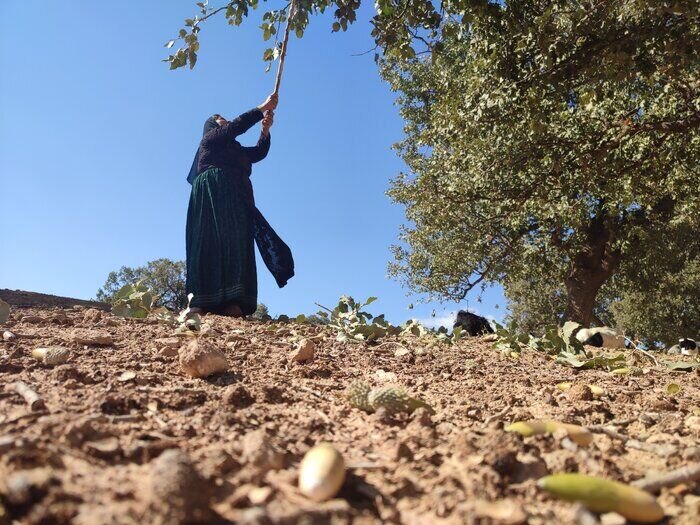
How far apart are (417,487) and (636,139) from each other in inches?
301

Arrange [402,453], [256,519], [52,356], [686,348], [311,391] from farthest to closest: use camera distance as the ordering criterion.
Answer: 1. [686,348]
2. [52,356]
3. [311,391]
4. [402,453]
5. [256,519]

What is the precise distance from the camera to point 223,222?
22.5 feet

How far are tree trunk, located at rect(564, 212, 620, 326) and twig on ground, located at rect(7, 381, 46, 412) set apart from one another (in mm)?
12464

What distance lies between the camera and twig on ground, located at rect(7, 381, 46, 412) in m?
1.67

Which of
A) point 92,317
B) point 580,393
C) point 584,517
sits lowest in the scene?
point 584,517

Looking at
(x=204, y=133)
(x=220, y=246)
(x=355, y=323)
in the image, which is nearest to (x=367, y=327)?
(x=355, y=323)

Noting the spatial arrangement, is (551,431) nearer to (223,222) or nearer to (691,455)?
(691,455)

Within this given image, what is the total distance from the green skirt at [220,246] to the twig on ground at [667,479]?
569cm

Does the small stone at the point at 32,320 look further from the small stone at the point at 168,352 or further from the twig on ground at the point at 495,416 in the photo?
the twig on ground at the point at 495,416

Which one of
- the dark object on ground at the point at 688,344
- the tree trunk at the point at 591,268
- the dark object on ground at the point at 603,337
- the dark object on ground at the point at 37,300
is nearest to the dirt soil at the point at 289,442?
the dark object on ground at the point at 603,337

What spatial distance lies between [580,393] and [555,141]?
4.94 metres

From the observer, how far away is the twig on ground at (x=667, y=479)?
128 centimetres

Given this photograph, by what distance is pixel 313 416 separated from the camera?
74.7 inches

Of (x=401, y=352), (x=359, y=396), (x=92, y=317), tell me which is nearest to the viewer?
(x=359, y=396)
